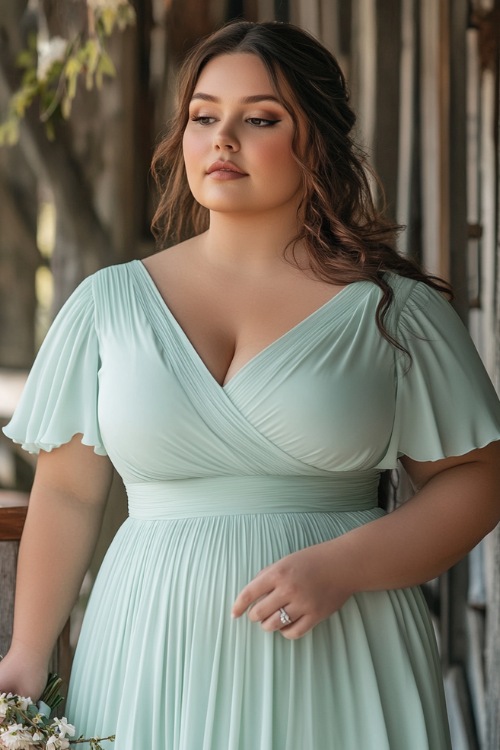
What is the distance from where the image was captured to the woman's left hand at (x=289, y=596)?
5.61 feet

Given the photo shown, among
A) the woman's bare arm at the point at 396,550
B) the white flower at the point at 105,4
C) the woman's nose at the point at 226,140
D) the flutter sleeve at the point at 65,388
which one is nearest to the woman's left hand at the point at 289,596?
the woman's bare arm at the point at 396,550

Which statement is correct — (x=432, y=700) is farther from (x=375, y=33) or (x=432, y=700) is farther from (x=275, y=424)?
(x=375, y=33)

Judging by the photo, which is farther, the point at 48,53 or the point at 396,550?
the point at 48,53

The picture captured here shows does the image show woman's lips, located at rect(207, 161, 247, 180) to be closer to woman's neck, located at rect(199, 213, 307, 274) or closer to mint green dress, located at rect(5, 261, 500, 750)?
woman's neck, located at rect(199, 213, 307, 274)

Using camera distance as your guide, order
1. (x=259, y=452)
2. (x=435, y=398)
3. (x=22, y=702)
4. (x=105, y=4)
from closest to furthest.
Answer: (x=22, y=702), (x=259, y=452), (x=435, y=398), (x=105, y=4)

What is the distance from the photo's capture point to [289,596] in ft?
5.62

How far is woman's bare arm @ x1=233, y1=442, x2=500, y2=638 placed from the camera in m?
1.71

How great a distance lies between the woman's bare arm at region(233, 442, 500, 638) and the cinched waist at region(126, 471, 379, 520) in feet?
0.29

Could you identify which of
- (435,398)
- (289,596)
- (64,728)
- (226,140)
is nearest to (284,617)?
(289,596)

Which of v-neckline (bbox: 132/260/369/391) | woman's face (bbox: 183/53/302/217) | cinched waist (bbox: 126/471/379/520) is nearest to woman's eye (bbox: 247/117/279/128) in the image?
woman's face (bbox: 183/53/302/217)

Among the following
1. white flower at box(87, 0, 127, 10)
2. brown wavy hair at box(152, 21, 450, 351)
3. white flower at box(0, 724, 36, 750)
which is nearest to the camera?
white flower at box(0, 724, 36, 750)

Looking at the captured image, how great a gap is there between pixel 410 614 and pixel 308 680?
0.25m

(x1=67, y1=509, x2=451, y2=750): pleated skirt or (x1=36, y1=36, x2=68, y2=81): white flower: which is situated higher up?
(x1=36, y1=36, x2=68, y2=81): white flower

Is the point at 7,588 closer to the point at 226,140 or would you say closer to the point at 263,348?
the point at 263,348
